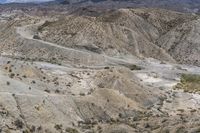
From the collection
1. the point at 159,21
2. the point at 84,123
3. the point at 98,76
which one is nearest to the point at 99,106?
the point at 84,123

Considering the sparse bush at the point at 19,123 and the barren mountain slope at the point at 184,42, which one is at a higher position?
the sparse bush at the point at 19,123

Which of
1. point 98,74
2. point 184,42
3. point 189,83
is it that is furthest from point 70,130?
point 184,42

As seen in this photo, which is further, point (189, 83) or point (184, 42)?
point (184, 42)

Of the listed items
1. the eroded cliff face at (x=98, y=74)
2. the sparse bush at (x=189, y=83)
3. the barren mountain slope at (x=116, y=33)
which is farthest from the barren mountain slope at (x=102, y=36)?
the sparse bush at (x=189, y=83)

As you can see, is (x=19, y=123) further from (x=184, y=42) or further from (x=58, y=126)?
(x=184, y=42)

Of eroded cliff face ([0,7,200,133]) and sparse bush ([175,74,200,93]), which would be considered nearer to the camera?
eroded cliff face ([0,7,200,133])

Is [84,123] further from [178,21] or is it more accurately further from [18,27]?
[178,21]

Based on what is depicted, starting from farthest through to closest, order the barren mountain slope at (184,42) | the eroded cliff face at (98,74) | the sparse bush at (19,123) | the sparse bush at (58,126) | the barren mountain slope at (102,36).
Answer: the barren mountain slope at (184,42), the barren mountain slope at (102,36), the eroded cliff face at (98,74), the sparse bush at (58,126), the sparse bush at (19,123)

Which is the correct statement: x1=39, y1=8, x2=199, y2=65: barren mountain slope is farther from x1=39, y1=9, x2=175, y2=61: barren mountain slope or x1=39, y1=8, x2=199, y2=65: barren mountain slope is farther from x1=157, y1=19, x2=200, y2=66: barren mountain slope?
x1=157, y1=19, x2=200, y2=66: barren mountain slope

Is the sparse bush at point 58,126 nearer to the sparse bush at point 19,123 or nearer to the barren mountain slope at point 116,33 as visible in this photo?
the sparse bush at point 19,123

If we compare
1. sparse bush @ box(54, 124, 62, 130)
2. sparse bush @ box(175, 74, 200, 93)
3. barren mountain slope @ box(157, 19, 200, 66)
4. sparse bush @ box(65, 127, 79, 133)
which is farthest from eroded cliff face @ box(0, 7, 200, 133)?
sparse bush @ box(175, 74, 200, 93)

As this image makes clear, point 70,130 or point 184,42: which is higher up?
point 70,130

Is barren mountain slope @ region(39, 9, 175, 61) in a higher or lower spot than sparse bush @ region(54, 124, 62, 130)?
lower
